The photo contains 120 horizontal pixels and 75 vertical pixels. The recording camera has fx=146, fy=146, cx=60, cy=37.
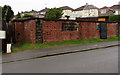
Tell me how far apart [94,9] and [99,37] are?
172 feet

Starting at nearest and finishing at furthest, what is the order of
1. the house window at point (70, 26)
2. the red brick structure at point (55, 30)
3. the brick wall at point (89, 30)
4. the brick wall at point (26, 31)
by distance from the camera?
the brick wall at point (26, 31) → the red brick structure at point (55, 30) → the house window at point (70, 26) → the brick wall at point (89, 30)

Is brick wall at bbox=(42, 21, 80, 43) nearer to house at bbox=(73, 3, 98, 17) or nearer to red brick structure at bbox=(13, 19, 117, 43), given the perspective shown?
red brick structure at bbox=(13, 19, 117, 43)

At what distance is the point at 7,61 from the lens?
8211 mm

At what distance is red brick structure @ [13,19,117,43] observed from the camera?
13.6 meters

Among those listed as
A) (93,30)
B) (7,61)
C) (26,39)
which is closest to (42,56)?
(7,61)

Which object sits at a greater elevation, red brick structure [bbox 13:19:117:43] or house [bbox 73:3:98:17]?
house [bbox 73:3:98:17]

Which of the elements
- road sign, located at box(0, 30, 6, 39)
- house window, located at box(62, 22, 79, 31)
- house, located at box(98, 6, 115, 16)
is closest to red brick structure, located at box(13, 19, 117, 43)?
house window, located at box(62, 22, 79, 31)

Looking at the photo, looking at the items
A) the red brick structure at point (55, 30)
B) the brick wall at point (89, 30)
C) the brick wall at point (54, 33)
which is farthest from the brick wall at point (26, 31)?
the brick wall at point (89, 30)

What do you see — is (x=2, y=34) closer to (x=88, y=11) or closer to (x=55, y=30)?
(x=55, y=30)

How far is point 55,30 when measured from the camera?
14.4 m

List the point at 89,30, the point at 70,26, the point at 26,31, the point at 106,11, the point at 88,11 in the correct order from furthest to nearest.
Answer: the point at 88,11
the point at 106,11
the point at 89,30
the point at 70,26
the point at 26,31

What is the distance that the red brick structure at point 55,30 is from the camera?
1356 cm

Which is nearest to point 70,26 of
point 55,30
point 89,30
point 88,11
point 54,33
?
point 55,30

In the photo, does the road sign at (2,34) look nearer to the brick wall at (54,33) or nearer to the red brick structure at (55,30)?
the red brick structure at (55,30)
